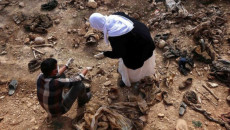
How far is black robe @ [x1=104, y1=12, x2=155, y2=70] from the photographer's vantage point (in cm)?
341

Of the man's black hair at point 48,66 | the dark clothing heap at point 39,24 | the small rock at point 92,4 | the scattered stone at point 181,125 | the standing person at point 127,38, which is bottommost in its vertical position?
the dark clothing heap at point 39,24

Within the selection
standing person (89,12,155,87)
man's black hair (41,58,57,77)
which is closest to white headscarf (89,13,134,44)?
standing person (89,12,155,87)

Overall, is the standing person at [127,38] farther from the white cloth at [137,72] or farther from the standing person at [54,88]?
the standing person at [54,88]

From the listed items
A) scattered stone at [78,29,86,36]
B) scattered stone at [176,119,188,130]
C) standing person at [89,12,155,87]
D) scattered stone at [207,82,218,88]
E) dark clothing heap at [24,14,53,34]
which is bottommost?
dark clothing heap at [24,14,53,34]

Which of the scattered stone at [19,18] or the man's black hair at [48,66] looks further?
the scattered stone at [19,18]

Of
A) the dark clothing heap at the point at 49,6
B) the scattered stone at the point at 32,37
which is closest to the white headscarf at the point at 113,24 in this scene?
the scattered stone at the point at 32,37

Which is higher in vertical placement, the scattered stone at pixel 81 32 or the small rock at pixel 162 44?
the small rock at pixel 162 44

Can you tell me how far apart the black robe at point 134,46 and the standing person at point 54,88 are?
0.78 metres

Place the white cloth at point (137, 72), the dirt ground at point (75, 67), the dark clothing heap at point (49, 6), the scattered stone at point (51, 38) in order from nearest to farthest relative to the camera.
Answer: the dirt ground at point (75, 67)
the white cloth at point (137, 72)
the scattered stone at point (51, 38)
the dark clothing heap at point (49, 6)

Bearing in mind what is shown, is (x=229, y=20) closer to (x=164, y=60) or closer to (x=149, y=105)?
(x=164, y=60)

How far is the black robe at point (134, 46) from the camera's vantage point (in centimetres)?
341

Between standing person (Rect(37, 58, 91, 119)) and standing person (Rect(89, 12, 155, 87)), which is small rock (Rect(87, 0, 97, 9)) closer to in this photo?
standing person (Rect(89, 12, 155, 87))

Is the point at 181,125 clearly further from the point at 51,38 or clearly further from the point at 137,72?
the point at 51,38

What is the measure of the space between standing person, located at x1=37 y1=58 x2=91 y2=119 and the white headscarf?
0.91m
